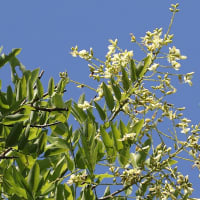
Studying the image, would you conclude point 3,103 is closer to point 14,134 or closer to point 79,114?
point 14,134

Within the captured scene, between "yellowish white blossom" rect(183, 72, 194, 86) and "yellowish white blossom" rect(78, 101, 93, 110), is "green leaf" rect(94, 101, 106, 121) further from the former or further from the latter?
"yellowish white blossom" rect(183, 72, 194, 86)

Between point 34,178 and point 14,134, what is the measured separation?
0.21m

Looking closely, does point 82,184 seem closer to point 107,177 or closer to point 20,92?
point 107,177

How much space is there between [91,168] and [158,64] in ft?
1.86

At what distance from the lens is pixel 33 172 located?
1944 millimetres

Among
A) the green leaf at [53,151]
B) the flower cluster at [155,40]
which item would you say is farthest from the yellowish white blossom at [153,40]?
the green leaf at [53,151]

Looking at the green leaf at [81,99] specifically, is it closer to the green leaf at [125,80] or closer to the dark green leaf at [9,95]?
the green leaf at [125,80]

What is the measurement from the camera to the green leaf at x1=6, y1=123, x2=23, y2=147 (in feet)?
6.64

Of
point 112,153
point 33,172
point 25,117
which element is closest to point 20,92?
point 25,117

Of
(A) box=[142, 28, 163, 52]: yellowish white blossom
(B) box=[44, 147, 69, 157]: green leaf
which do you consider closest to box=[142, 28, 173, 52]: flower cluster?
(A) box=[142, 28, 163, 52]: yellowish white blossom

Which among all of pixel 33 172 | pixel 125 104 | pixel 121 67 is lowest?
pixel 33 172

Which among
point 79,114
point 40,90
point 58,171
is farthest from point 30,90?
point 58,171

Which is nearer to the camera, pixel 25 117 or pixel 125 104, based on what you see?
pixel 25 117

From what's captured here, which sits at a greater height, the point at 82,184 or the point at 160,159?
the point at 160,159
